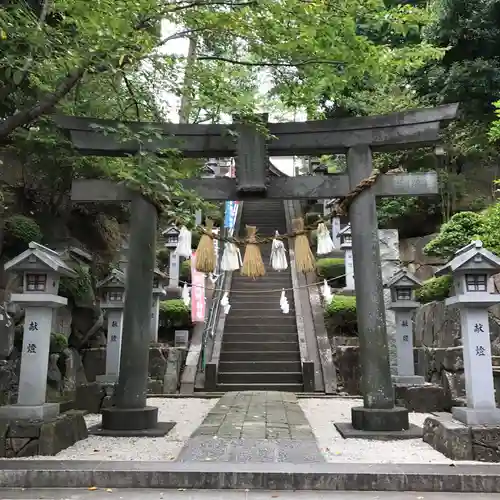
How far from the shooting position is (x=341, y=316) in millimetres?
13469

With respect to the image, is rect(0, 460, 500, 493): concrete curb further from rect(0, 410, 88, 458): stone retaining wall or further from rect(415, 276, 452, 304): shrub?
rect(415, 276, 452, 304): shrub

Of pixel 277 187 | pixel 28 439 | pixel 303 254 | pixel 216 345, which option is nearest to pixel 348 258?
pixel 216 345

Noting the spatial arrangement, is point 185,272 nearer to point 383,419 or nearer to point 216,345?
point 216,345

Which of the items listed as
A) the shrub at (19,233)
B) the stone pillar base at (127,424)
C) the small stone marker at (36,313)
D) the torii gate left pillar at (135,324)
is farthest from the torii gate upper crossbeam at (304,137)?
the shrub at (19,233)

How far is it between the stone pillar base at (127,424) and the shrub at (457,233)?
7.79 metres

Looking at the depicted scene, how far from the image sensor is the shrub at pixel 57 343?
32.4 feet

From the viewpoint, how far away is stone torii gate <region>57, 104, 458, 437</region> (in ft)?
21.8

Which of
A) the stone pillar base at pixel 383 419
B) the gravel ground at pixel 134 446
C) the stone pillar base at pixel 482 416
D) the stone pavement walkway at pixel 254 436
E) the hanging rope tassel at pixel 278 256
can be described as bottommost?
the gravel ground at pixel 134 446

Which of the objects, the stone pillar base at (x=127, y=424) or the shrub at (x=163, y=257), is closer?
the stone pillar base at (x=127, y=424)

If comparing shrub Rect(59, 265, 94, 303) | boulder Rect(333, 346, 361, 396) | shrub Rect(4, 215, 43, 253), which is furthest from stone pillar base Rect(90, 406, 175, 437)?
shrub Rect(4, 215, 43, 253)

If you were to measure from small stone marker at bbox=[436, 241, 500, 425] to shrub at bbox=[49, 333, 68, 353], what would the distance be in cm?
764

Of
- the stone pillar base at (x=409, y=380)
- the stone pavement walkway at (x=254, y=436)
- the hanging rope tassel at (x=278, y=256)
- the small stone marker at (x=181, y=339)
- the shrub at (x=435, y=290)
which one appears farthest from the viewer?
the small stone marker at (x=181, y=339)

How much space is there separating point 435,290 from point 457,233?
5.48 ft

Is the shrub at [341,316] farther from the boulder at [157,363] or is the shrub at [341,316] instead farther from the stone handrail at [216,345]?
the boulder at [157,363]
